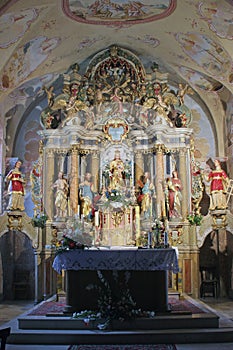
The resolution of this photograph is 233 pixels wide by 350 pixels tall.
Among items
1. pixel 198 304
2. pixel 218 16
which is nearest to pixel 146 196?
pixel 198 304

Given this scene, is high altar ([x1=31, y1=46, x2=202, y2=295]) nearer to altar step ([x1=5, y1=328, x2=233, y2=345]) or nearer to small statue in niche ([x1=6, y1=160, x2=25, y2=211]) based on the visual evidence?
small statue in niche ([x1=6, y1=160, x2=25, y2=211])

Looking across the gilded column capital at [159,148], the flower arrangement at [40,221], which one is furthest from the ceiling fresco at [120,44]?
the flower arrangement at [40,221]

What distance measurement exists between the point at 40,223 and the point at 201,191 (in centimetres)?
520

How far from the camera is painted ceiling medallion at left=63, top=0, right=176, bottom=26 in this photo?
12.2 m

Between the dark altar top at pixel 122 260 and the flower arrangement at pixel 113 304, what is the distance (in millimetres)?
231

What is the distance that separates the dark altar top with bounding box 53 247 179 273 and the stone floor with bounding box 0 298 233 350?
1545 mm

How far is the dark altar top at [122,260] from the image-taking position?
27.9ft

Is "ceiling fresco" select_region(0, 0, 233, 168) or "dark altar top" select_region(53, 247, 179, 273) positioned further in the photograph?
"ceiling fresco" select_region(0, 0, 233, 168)

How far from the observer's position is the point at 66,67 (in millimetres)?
15578

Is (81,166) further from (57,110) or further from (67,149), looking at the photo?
(57,110)

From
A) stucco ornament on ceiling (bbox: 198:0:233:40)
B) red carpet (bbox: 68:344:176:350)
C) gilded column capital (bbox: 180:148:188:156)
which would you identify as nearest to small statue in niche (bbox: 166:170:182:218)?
gilded column capital (bbox: 180:148:188:156)

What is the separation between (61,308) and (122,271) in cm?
178

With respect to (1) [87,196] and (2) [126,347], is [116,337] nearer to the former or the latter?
(2) [126,347]

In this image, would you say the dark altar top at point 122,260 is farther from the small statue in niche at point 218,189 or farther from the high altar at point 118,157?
the small statue in niche at point 218,189
